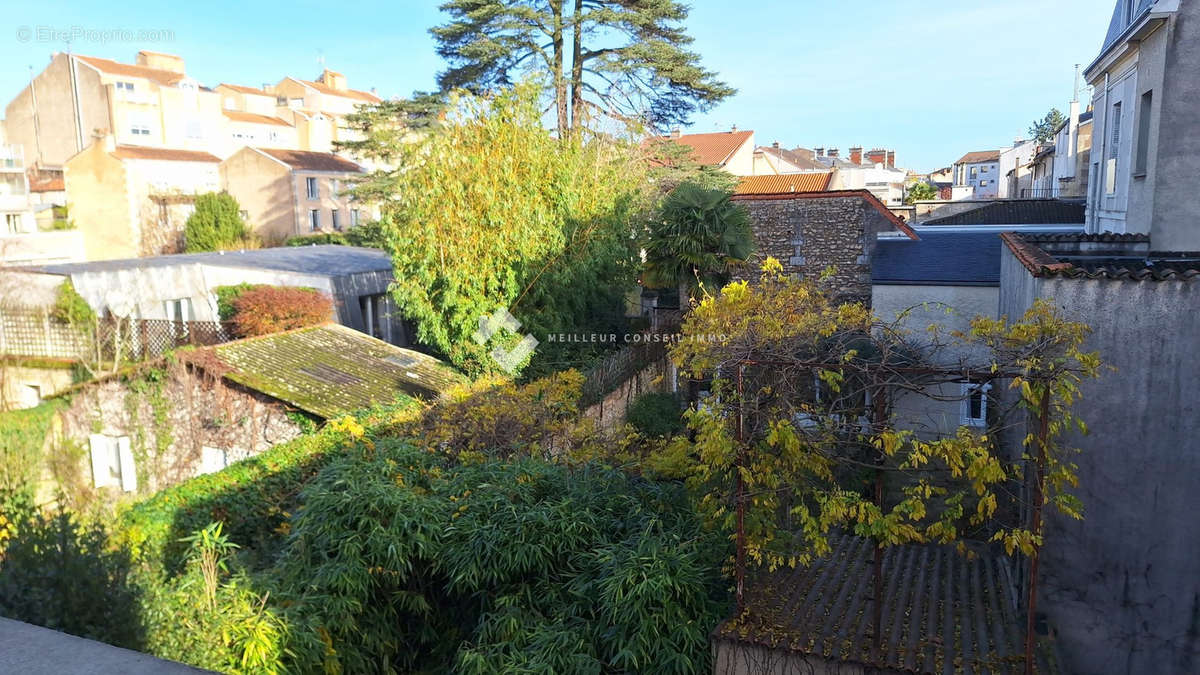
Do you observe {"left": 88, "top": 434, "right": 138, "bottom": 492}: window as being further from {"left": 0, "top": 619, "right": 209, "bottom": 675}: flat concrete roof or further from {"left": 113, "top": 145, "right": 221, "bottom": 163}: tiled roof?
{"left": 113, "top": 145, "right": 221, "bottom": 163}: tiled roof

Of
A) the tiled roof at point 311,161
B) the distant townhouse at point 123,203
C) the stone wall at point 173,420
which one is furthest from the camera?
the tiled roof at point 311,161

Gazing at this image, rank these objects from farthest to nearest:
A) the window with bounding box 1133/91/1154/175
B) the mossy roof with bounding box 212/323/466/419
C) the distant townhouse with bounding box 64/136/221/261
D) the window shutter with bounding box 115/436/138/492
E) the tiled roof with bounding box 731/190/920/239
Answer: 1. the distant townhouse with bounding box 64/136/221/261
2. the tiled roof with bounding box 731/190/920/239
3. the window shutter with bounding box 115/436/138/492
4. the mossy roof with bounding box 212/323/466/419
5. the window with bounding box 1133/91/1154/175

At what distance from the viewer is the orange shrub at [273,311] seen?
18016mm

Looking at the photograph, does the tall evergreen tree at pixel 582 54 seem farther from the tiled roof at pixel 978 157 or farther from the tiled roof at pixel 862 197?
the tiled roof at pixel 978 157

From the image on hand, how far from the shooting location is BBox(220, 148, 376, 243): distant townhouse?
39875mm

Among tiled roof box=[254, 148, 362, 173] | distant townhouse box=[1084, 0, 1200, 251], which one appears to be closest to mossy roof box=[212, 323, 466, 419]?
distant townhouse box=[1084, 0, 1200, 251]

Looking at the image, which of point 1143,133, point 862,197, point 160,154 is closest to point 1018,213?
point 862,197

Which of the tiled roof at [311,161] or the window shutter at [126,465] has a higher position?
the tiled roof at [311,161]

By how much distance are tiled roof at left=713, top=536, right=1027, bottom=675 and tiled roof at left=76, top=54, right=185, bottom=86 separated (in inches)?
1928

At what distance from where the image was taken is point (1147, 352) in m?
5.93

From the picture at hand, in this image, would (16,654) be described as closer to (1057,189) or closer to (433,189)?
(433,189)

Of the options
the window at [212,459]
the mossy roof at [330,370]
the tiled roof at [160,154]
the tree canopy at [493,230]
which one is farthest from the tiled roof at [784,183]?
the tiled roof at [160,154]

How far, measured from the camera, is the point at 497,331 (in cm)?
1557

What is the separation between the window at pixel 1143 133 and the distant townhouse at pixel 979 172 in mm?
57595
